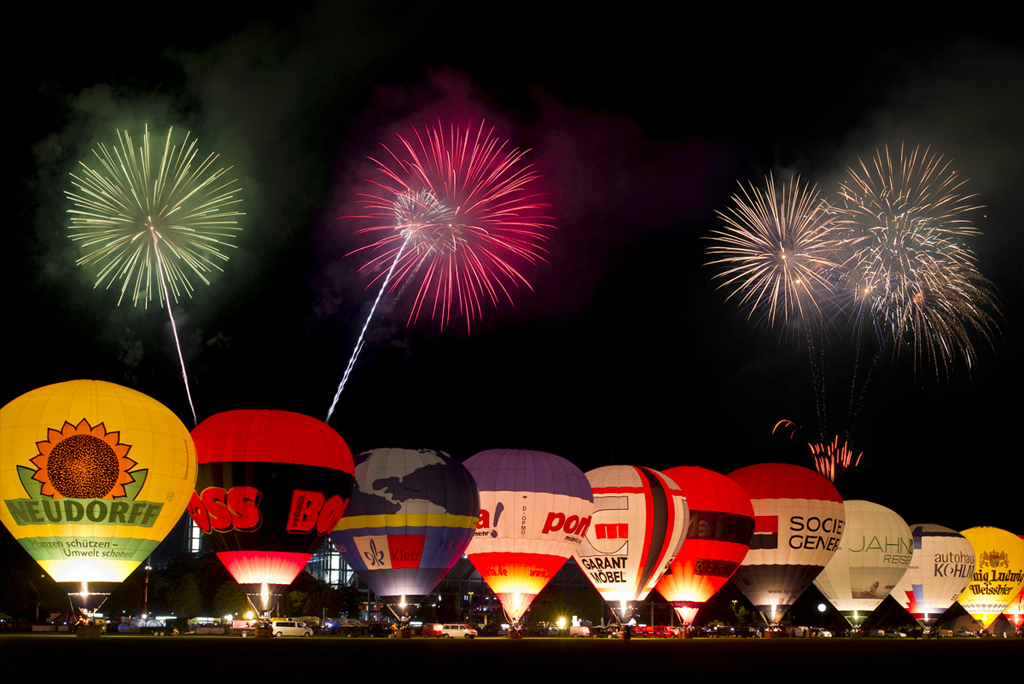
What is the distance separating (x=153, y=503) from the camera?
36094 millimetres

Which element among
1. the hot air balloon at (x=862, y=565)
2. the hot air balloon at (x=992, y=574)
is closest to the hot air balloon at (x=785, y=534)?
the hot air balloon at (x=862, y=565)

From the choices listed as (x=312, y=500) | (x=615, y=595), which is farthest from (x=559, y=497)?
(x=312, y=500)

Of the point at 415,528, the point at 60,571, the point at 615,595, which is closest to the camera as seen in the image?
the point at 60,571

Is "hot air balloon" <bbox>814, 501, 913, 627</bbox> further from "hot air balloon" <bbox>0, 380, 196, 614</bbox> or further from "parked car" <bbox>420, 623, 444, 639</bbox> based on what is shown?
"hot air balloon" <bbox>0, 380, 196, 614</bbox>

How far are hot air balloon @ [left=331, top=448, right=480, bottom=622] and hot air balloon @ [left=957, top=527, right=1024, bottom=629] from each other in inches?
1855

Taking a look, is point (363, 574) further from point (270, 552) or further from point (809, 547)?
point (809, 547)

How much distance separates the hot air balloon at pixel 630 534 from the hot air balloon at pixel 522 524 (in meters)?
2.44

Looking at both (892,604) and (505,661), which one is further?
(892,604)

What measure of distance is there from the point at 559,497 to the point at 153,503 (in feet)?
56.4

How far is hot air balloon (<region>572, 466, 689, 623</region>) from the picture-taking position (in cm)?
4819

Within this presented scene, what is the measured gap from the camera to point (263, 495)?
38656 mm

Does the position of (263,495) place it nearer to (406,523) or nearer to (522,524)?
(406,523)

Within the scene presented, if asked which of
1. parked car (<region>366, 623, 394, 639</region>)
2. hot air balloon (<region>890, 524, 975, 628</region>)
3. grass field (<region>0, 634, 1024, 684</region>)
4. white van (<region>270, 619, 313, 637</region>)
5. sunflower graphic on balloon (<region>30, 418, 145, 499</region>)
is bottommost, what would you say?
parked car (<region>366, 623, 394, 639</region>)

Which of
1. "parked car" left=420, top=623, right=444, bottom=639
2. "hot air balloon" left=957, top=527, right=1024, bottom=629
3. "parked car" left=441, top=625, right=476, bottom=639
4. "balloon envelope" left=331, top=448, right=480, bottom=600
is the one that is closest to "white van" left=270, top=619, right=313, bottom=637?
"parked car" left=420, top=623, right=444, bottom=639
